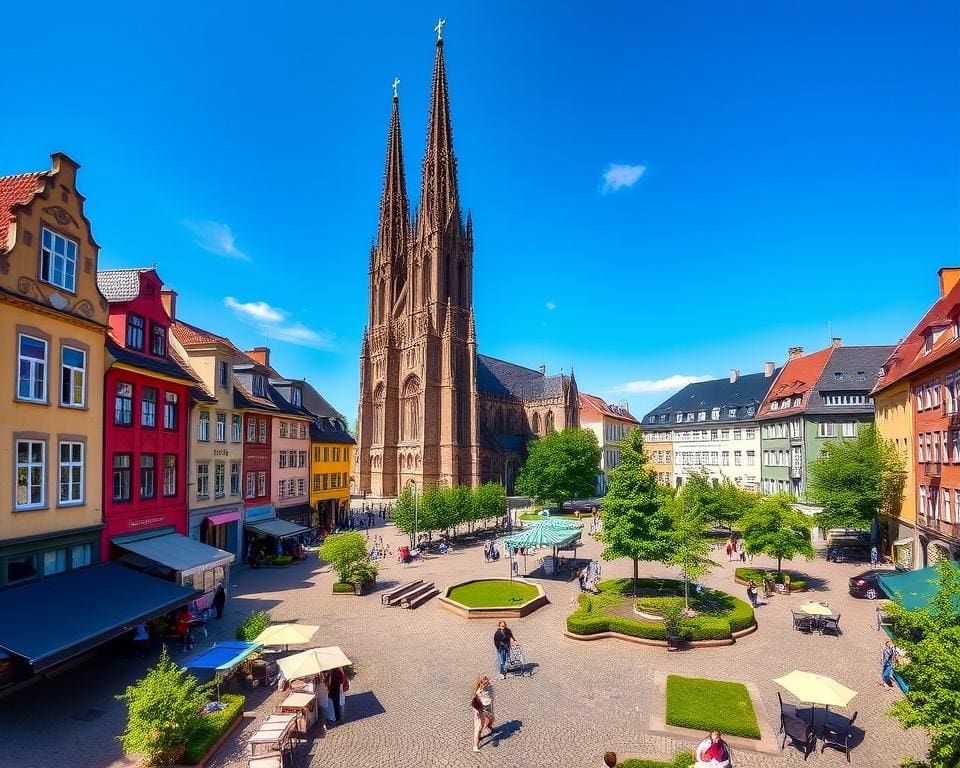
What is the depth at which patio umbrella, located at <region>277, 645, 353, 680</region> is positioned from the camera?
518 inches

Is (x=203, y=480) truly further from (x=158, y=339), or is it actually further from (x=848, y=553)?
(x=848, y=553)

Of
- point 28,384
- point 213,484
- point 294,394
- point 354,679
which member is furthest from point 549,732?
point 294,394

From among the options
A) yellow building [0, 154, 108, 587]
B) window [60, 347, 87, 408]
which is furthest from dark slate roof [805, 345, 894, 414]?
window [60, 347, 87, 408]

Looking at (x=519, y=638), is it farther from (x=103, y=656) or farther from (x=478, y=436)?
(x=478, y=436)

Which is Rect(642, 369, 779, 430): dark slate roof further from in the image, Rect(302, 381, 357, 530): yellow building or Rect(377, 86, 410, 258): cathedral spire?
Rect(377, 86, 410, 258): cathedral spire

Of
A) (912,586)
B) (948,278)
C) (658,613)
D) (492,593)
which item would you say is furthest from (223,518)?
(948,278)

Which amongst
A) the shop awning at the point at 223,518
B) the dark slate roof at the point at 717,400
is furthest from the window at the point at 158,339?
the dark slate roof at the point at 717,400

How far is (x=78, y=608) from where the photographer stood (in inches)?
607

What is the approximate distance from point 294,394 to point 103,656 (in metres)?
25.2

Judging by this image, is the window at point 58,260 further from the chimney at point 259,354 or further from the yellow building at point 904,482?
the yellow building at point 904,482

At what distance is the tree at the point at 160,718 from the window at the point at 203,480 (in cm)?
1809

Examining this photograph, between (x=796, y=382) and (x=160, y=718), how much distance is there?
55.2m

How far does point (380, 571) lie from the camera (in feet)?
105

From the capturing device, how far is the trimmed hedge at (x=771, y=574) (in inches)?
1072
